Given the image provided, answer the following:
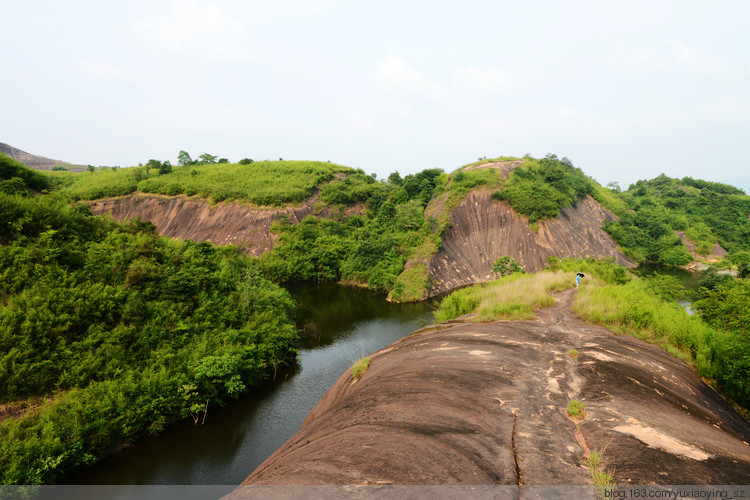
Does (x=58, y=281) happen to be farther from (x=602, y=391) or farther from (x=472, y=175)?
(x=472, y=175)

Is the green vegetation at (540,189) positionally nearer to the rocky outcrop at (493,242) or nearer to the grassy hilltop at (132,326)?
the rocky outcrop at (493,242)

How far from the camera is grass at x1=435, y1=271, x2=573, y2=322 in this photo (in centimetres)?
1235

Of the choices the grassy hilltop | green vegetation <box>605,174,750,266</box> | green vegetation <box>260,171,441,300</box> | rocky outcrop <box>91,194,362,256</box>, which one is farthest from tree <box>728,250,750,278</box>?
rocky outcrop <box>91,194,362,256</box>

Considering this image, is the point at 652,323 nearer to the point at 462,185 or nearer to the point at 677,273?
the point at 462,185

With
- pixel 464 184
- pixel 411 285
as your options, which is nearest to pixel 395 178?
pixel 464 184

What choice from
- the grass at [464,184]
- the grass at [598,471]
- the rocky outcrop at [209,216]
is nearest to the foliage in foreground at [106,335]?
the grass at [598,471]

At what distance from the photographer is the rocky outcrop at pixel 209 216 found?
1711 inches

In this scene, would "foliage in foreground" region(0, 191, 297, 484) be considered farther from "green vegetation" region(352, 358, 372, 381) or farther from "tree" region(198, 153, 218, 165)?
"tree" region(198, 153, 218, 165)

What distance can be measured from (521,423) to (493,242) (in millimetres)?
38569

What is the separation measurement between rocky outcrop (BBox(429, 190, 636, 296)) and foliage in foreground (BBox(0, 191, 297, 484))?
2188 centimetres

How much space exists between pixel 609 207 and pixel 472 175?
2717 cm

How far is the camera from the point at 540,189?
4500 centimetres

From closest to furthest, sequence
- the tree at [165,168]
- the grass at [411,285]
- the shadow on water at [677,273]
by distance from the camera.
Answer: the grass at [411,285], the shadow on water at [677,273], the tree at [165,168]

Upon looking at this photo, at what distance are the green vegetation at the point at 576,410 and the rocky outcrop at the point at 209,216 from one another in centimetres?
3964
